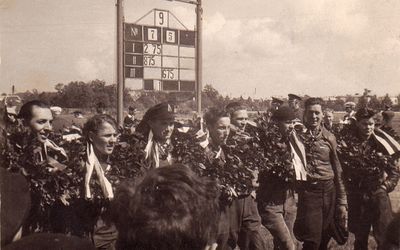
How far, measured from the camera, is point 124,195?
1.07 m

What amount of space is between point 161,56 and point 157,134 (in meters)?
0.51

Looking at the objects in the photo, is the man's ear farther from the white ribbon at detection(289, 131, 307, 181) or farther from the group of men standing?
the white ribbon at detection(289, 131, 307, 181)

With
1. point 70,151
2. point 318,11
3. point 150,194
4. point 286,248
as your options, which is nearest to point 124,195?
point 150,194

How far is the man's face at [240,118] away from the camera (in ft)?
9.50

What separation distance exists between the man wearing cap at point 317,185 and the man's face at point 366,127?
19cm

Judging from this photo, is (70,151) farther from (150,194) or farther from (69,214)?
(150,194)

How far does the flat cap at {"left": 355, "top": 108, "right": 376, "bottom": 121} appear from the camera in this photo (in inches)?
126

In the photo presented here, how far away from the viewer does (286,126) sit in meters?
3.01

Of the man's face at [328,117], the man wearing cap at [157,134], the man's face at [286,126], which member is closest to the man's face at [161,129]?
the man wearing cap at [157,134]

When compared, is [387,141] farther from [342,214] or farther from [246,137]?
[246,137]

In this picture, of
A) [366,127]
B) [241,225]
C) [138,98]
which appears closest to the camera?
[138,98]

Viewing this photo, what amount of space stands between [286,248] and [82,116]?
56.5 inches

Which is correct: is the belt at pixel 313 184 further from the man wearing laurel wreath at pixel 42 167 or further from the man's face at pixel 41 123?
the man's face at pixel 41 123

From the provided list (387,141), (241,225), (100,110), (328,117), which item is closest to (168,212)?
(100,110)
